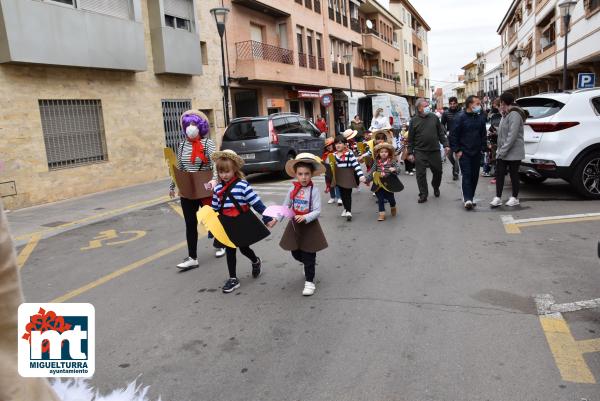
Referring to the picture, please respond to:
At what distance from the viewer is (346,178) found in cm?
834

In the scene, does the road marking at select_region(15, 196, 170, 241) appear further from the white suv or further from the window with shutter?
the white suv

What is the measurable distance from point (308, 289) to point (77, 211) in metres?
7.87

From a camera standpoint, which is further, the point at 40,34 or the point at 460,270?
the point at 40,34

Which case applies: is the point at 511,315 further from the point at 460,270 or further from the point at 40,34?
the point at 40,34

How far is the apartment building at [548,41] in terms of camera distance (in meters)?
21.7

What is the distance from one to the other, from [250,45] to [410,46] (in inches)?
1774

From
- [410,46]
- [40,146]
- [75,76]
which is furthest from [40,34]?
[410,46]

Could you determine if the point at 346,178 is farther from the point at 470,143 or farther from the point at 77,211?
the point at 77,211

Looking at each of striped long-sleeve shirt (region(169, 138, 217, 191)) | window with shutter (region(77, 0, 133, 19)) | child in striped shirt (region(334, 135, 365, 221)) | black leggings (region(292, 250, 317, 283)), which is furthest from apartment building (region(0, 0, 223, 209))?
black leggings (region(292, 250, 317, 283))

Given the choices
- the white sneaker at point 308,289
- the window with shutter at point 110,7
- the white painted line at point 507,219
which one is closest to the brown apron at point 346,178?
the white painted line at point 507,219

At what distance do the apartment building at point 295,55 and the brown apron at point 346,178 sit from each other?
14.0m

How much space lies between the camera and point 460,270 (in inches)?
208

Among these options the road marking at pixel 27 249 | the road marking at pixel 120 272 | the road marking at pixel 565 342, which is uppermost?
the road marking at pixel 27 249

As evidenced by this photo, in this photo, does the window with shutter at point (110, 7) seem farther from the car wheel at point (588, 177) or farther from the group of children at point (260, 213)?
the car wheel at point (588, 177)
